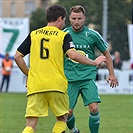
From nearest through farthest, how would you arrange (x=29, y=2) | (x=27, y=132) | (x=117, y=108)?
(x=27, y=132) < (x=117, y=108) < (x=29, y=2)

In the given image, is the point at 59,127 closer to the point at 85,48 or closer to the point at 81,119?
the point at 85,48

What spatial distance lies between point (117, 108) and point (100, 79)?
33.2 feet

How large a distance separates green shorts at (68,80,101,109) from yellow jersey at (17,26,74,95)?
2081 millimetres

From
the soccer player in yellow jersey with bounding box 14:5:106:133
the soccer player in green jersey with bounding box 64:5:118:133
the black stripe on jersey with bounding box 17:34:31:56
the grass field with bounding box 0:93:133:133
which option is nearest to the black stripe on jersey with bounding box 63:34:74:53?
the soccer player in yellow jersey with bounding box 14:5:106:133

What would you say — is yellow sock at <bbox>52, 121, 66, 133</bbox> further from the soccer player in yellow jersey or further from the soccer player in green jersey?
the soccer player in green jersey

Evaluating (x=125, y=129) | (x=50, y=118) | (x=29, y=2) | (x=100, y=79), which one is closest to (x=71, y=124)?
(x=125, y=129)

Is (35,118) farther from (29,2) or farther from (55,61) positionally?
(29,2)

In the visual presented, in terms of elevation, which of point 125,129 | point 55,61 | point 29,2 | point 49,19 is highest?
point 29,2

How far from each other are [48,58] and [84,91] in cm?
234

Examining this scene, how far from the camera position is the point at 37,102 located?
691 centimetres

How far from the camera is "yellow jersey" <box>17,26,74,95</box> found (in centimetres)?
682

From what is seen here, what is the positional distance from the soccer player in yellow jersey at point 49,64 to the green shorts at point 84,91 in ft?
6.60

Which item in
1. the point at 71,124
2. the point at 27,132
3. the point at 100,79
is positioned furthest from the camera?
the point at 100,79

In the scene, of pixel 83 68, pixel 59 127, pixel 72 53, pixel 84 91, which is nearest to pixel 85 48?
pixel 83 68
